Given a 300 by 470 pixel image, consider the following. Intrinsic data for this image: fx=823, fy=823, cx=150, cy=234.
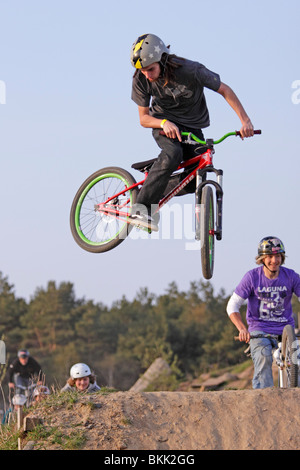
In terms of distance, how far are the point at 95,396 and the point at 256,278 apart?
2300mm

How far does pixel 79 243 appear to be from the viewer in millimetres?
11375

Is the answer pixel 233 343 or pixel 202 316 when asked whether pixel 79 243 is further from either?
pixel 202 316

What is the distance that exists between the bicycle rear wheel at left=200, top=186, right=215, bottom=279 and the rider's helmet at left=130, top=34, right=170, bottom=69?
162 centimetres

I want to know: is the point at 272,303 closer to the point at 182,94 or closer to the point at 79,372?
the point at 182,94

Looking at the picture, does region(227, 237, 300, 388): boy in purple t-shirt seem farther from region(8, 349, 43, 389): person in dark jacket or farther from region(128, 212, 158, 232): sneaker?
region(8, 349, 43, 389): person in dark jacket

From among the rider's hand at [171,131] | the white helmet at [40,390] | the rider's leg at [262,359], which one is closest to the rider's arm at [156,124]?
the rider's hand at [171,131]

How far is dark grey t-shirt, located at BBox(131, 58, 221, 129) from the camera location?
9.80 meters

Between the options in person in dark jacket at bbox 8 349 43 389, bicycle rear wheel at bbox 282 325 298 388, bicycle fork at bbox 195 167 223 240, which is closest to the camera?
bicycle rear wheel at bbox 282 325 298 388

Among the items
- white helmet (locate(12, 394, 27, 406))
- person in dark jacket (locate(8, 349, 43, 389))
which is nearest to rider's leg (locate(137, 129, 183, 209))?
white helmet (locate(12, 394, 27, 406))

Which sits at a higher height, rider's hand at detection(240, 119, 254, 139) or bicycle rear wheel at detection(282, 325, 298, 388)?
rider's hand at detection(240, 119, 254, 139)

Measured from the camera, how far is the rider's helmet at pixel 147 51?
953cm

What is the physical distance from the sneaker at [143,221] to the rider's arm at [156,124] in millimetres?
1042

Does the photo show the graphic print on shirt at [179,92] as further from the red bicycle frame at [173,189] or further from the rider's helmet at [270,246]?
the rider's helmet at [270,246]
